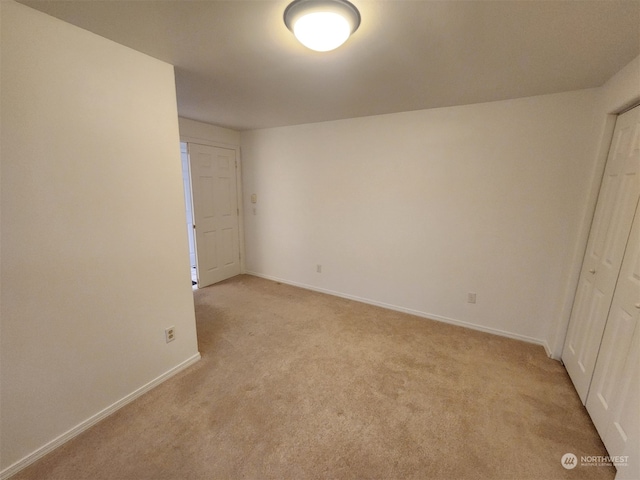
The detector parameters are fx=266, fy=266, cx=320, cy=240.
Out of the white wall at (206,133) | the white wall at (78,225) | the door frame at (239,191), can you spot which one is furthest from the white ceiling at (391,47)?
the door frame at (239,191)

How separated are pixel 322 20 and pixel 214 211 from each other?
→ 3220 mm

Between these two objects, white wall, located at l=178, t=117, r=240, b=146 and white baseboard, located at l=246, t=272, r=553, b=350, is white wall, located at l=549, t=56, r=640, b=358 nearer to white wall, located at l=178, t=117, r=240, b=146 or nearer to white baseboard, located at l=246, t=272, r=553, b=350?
white baseboard, located at l=246, t=272, r=553, b=350

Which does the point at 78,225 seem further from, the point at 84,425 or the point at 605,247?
the point at 605,247

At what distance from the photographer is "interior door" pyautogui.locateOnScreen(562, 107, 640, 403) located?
1635mm

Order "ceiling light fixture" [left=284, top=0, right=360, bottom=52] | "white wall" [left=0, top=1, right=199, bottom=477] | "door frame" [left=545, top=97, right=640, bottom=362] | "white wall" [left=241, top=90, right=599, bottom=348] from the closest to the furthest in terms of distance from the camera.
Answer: "ceiling light fixture" [left=284, top=0, right=360, bottom=52] → "white wall" [left=0, top=1, right=199, bottom=477] → "door frame" [left=545, top=97, right=640, bottom=362] → "white wall" [left=241, top=90, right=599, bottom=348]

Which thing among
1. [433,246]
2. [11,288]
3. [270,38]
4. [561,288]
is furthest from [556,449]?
[11,288]

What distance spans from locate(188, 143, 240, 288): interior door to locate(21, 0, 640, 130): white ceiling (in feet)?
4.50

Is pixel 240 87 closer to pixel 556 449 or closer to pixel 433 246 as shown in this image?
pixel 433 246

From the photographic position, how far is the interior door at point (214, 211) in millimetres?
3688

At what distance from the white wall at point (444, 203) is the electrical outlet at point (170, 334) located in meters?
2.09

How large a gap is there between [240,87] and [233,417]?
8.10 feet

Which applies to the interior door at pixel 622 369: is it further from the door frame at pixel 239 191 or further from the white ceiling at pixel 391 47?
the door frame at pixel 239 191

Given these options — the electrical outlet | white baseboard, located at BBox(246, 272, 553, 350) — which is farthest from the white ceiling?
white baseboard, located at BBox(246, 272, 553, 350)

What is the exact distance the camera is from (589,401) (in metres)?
1.73
